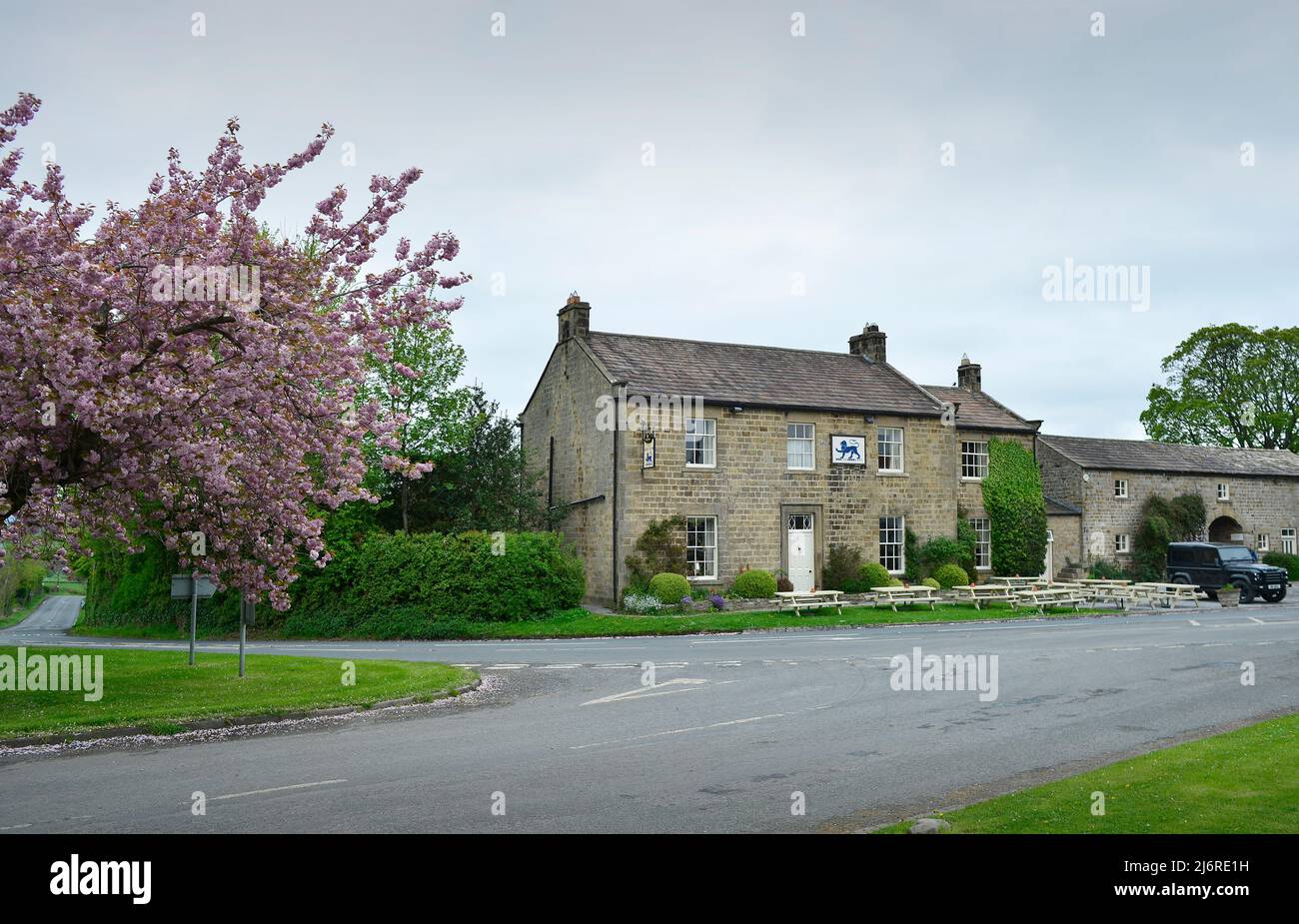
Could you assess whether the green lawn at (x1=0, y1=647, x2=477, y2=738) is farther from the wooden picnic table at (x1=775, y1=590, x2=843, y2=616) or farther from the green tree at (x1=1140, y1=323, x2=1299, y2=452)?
the green tree at (x1=1140, y1=323, x2=1299, y2=452)

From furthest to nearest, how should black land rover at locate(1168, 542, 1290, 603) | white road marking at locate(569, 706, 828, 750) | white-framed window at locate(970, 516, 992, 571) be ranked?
white-framed window at locate(970, 516, 992, 571), black land rover at locate(1168, 542, 1290, 603), white road marking at locate(569, 706, 828, 750)

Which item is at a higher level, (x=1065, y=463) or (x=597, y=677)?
(x=1065, y=463)

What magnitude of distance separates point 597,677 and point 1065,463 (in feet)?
113

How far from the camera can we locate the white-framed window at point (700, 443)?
31172mm

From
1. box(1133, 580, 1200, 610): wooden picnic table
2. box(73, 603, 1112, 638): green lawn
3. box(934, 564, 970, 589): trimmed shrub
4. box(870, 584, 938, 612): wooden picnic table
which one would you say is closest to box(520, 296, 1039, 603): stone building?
box(934, 564, 970, 589): trimmed shrub

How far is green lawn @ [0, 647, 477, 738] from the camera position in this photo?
1171 centimetres

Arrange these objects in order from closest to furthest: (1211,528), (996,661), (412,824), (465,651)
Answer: (412,824) < (996,661) < (465,651) < (1211,528)

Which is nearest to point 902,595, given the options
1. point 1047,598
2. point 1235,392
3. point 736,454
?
point 1047,598

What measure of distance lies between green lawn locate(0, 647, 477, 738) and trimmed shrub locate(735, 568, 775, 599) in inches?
560

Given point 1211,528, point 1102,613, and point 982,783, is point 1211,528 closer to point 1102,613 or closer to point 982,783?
point 1102,613

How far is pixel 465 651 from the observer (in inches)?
844

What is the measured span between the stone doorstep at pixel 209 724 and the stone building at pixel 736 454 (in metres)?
17.1

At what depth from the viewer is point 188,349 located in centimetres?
1177
